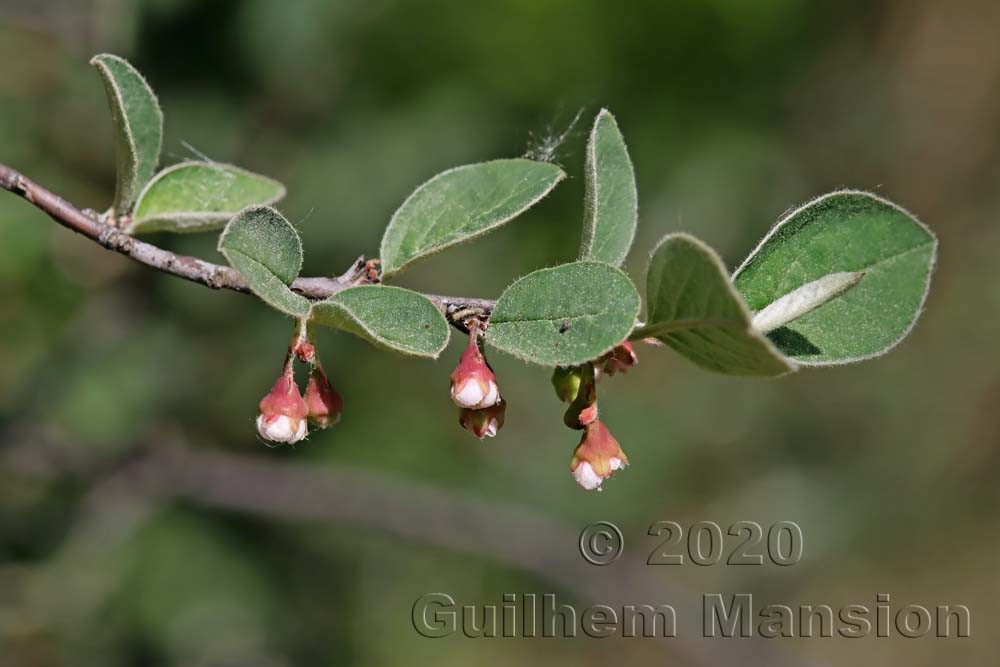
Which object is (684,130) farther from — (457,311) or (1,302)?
(457,311)

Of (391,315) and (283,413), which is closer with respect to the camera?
(391,315)

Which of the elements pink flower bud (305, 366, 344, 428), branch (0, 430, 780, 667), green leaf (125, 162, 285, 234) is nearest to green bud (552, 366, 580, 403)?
pink flower bud (305, 366, 344, 428)

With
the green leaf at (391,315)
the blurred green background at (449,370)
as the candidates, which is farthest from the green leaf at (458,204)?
the blurred green background at (449,370)

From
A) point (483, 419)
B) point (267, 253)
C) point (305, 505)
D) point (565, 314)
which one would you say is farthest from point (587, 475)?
point (305, 505)

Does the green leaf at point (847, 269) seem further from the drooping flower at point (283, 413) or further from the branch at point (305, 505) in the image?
the branch at point (305, 505)

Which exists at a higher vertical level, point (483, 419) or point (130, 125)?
point (130, 125)

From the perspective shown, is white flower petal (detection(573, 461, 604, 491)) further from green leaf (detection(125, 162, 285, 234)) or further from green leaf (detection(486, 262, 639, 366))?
green leaf (detection(125, 162, 285, 234))

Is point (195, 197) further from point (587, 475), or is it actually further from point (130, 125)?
point (587, 475)
